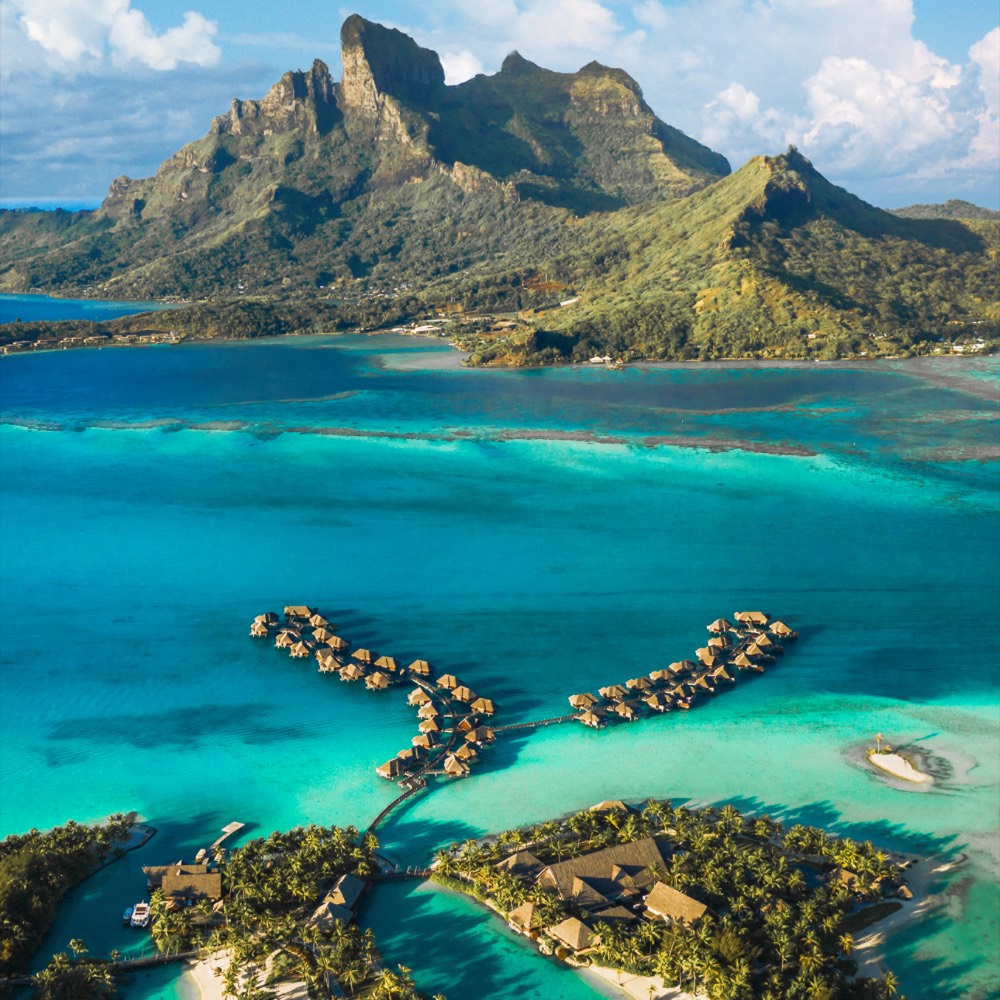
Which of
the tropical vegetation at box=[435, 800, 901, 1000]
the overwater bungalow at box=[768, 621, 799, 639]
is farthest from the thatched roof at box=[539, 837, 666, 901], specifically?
the overwater bungalow at box=[768, 621, 799, 639]

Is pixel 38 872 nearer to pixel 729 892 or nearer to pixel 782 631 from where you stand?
pixel 729 892

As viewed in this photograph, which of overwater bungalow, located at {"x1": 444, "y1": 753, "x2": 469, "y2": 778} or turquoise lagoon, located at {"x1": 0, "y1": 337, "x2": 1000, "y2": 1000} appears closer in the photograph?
turquoise lagoon, located at {"x1": 0, "y1": 337, "x2": 1000, "y2": 1000}

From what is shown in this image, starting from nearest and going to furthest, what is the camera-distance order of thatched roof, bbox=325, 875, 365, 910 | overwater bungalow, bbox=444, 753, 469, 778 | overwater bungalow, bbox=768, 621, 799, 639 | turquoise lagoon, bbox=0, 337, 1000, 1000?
thatched roof, bbox=325, 875, 365, 910
turquoise lagoon, bbox=0, 337, 1000, 1000
overwater bungalow, bbox=444, 753, 469, 778
overwater bungalow, bbox=768, 621, 799, 639

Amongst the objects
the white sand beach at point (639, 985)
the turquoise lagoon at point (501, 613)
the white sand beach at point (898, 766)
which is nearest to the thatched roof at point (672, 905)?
the white sand beach at point (639, 985)

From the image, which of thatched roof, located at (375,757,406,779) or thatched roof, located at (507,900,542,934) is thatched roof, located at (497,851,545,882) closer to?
thatched roof, located at (507,900,542,934)

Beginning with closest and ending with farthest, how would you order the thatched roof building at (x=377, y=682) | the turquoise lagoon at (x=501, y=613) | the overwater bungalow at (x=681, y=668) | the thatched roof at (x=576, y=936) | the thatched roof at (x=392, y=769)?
1. the thatched roof at (x=576, y=936)
2. the turquoise lagoon at (x=501, y=613)
3. the thatched roof at (x=392, y=769)
4. the thatched roof building at (x=377, y=682)
5. the overwater bungalow at (x=681, y=668)

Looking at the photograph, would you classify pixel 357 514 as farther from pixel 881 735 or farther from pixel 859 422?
pixel 859 422

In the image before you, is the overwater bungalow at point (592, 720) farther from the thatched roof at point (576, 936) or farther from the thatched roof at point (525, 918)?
the thatched roof at point (576, 936)
